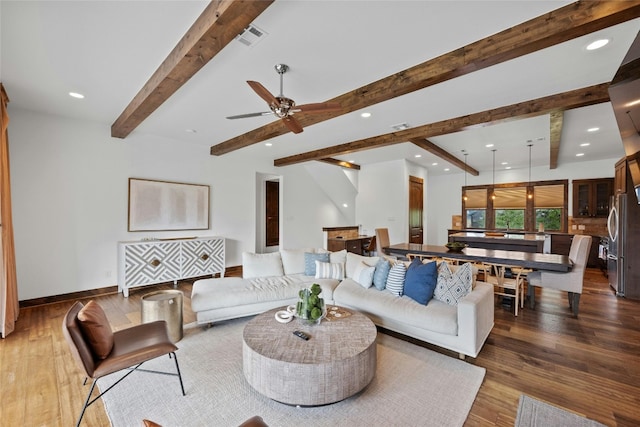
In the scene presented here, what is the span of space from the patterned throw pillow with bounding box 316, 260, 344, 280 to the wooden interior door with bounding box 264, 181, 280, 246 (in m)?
4.74

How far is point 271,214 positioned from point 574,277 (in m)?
7.08

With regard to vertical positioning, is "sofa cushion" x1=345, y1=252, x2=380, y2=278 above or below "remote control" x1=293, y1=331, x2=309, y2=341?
above

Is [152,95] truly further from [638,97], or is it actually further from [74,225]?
[638,97]

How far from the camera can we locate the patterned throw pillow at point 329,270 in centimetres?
390

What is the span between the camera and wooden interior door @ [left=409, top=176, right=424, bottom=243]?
24.1ft

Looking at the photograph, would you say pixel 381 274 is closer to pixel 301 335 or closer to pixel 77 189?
pixel 301 335

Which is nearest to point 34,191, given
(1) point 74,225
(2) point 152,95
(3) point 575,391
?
(1) point 74,225

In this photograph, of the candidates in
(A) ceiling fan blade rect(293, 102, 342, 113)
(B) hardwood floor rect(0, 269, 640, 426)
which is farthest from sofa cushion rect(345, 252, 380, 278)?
(A) ceiling fan blade rect(293, 102, 342, 113)

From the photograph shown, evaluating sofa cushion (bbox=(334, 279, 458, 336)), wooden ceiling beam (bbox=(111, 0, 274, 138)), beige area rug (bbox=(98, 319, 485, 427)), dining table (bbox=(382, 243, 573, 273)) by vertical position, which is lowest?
beige area rug (bbox=(98, 319, 485, 427))

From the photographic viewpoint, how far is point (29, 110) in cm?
390

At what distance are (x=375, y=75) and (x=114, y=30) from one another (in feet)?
7.59

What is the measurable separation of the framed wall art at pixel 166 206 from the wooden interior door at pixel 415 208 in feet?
16.9

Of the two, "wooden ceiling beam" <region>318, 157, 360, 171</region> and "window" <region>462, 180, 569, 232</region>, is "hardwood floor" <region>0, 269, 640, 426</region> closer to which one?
"window" <region>462, 180, 569, 232</region>

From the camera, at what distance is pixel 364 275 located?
11.5 ft
